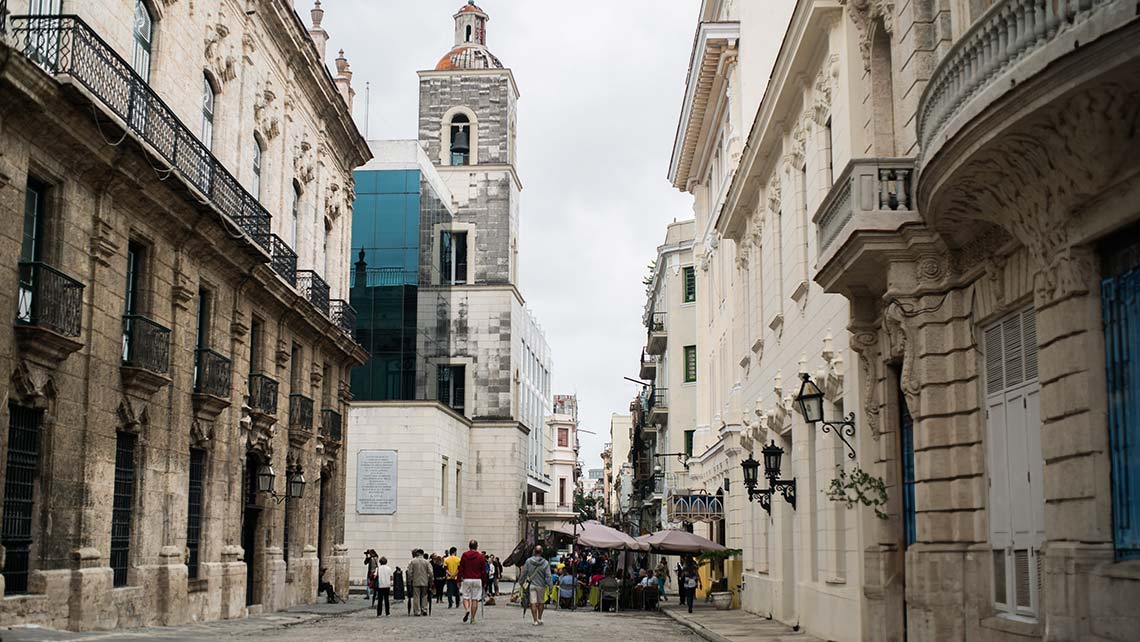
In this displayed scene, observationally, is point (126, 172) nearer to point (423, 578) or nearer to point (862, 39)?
point (862, 39)

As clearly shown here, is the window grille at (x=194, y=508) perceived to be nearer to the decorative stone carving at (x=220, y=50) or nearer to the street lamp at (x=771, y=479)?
the decorative stone carving at (x=220, y=50)

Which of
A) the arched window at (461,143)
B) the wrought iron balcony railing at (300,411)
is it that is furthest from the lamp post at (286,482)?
the arched window at (461,143)

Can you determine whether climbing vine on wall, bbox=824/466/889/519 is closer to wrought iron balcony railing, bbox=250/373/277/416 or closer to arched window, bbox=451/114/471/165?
wrought iron balcony railing, bbox=250/373/277/416

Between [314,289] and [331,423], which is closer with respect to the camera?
[314,289]

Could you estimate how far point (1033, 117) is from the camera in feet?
28.8

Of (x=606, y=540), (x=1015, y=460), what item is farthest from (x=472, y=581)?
(x=1015, y=460)

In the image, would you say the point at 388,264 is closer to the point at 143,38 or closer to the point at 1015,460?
the point at 143,38

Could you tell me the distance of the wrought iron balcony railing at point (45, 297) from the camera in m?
16.0

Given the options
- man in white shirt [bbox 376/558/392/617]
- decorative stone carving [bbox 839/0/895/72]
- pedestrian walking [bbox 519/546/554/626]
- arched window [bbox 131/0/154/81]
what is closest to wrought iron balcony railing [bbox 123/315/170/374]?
arched window [bbox 131/0/154/81]

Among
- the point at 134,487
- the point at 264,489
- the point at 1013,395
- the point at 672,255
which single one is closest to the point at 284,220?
the point at 264,489

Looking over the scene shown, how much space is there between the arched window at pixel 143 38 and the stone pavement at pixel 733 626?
1361 cm

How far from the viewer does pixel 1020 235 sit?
10508mm

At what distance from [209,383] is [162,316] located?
96.2 inches

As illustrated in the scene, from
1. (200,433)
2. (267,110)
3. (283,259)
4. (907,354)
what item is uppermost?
(267,110)
